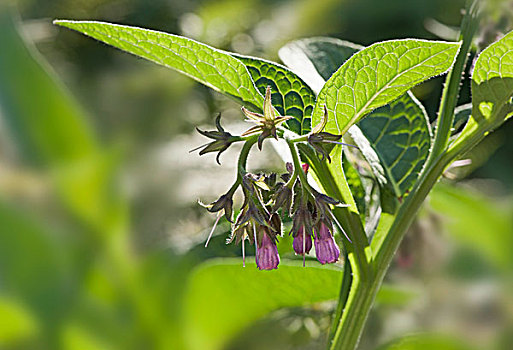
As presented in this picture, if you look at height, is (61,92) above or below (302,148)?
above

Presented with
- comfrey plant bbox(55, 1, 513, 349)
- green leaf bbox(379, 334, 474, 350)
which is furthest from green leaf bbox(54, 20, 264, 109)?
green leaf bbox(379, 334, 474, 350)

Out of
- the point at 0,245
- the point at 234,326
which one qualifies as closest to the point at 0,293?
the point at 0,245

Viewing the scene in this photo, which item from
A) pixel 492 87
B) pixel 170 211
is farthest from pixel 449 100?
pixel 170 211

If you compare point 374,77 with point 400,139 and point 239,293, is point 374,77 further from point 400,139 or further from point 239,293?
point 239,293

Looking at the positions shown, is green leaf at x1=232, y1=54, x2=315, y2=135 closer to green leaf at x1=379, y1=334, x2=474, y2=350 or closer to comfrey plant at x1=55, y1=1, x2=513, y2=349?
comfrey plant at x1=55, y1=1, x2=513, y2=349

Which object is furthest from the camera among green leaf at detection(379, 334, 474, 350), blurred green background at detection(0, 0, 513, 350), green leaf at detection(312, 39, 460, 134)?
blurred green background at detection(0, 0, 513, 350)

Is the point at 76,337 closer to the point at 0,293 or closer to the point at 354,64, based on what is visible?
the point at 0,293
